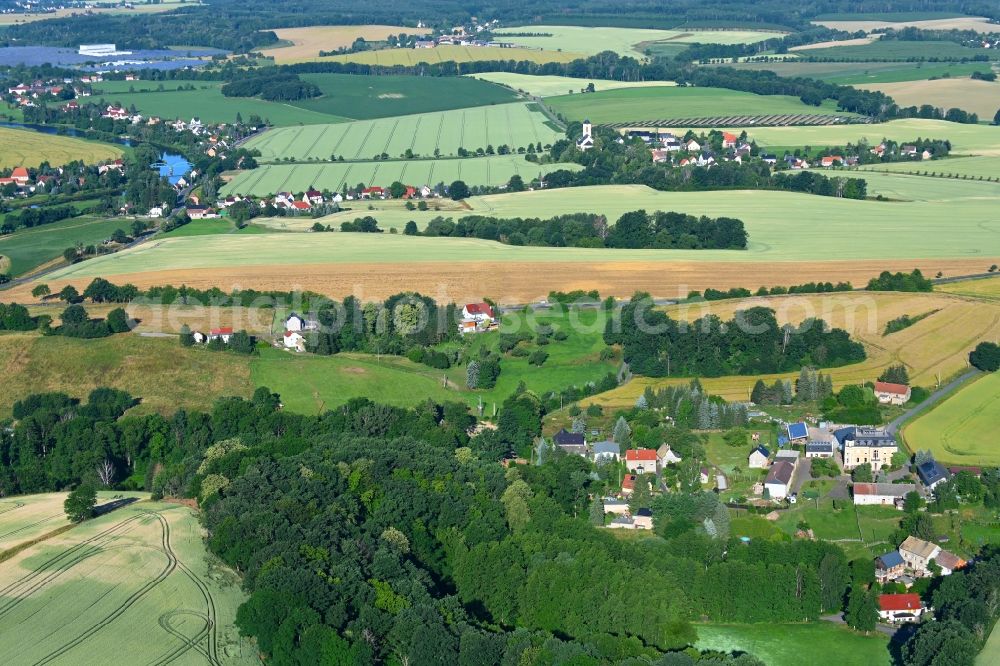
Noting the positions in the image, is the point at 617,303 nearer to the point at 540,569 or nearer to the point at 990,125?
the point at 540,569

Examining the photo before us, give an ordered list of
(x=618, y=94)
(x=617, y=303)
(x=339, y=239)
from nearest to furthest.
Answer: (x=617, y=303) < (x=339, y=239) < (x=618, y=94)

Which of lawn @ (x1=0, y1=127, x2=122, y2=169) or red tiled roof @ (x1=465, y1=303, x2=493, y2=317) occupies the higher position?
red tiled roof @ (x1=465, y1=303, x2=493, y2=317)

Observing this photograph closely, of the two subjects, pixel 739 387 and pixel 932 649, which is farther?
pixel 739 387

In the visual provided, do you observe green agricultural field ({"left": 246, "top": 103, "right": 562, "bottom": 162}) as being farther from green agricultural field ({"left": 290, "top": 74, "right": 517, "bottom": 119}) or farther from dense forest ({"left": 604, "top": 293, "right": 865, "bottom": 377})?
dense forest ({"left": 604, "top": 293, "right": 865, "bottom": 377})

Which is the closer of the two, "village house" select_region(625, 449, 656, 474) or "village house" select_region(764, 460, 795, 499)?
"village house" select_region(764, 460, 795, 499)

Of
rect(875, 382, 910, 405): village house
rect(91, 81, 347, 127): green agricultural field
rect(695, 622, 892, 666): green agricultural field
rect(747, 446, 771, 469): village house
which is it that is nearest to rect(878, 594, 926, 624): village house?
rect(695, 622, 892, 666): green agricultural field

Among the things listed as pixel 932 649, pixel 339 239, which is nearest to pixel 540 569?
pixel 932 649

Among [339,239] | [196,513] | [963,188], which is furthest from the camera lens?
[963,188]
